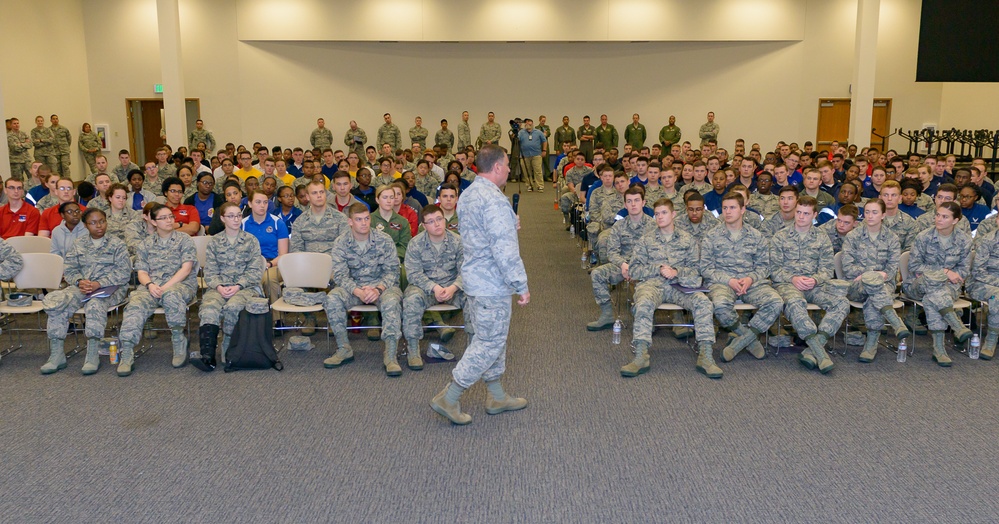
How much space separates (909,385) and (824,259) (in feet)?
3.82

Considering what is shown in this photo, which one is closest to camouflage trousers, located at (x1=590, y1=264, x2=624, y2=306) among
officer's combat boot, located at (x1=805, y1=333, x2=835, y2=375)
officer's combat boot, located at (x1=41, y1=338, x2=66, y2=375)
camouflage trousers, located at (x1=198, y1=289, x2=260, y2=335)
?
officer's combat boot, located at (x1=805, y1=333, x2=835, y2=375)

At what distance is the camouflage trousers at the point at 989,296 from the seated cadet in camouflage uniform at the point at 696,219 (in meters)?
1.98

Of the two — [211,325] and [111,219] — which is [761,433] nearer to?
[211,325]

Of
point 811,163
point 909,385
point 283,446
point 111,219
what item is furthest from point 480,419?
point 811,163

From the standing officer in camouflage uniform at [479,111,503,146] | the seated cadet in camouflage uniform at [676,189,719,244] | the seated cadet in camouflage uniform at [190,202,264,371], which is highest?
the standing officer in camouflage uniform at [479,111,503,146]

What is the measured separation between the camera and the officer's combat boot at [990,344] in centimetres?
592

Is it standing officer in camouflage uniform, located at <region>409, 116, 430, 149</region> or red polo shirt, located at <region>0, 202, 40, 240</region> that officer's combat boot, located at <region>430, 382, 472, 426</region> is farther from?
standing officer in camouflage uniform, located at <region>409, 116, 430, 149</region>

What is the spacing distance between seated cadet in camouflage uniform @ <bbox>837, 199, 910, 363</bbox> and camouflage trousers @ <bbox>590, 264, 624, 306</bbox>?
5.67 feet

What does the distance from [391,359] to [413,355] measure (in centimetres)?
19

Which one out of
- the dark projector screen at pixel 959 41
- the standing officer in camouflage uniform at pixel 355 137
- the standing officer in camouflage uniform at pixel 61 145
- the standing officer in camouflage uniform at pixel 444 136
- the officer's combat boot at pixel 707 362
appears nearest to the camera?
the officer's combat boot at pixel 707 362

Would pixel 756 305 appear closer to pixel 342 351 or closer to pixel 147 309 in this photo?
pixel 342 351

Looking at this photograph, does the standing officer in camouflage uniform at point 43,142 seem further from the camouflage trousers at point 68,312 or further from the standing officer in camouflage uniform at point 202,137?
the camouflage trousers at point 68,312

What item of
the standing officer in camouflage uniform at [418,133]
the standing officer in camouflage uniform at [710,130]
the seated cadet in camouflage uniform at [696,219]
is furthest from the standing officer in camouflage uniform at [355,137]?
the seated cadet in camouflage uniform at [696,219]

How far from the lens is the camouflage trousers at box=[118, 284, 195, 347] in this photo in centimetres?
575
